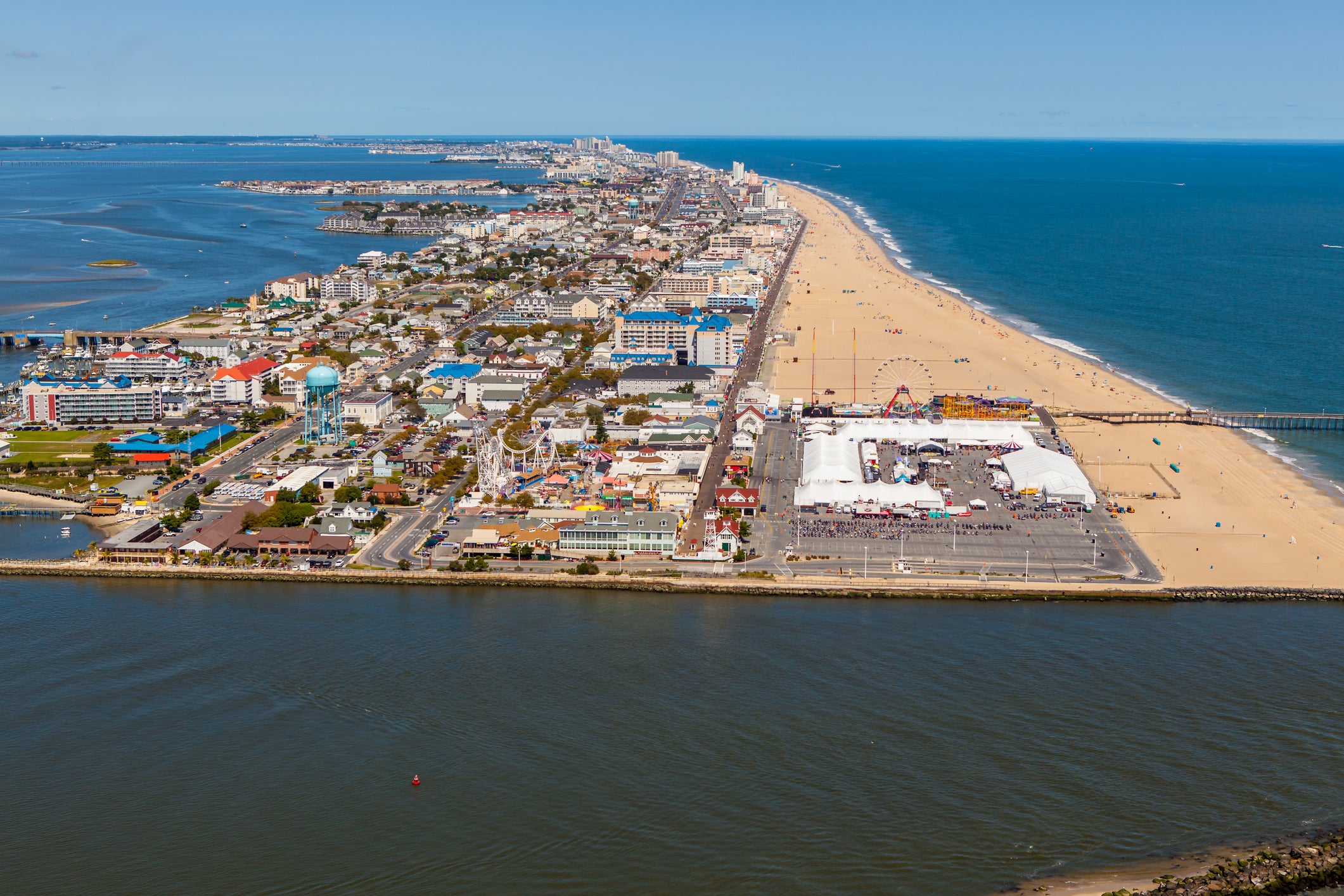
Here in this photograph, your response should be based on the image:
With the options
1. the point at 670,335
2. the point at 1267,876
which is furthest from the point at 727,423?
the point at 1267,876

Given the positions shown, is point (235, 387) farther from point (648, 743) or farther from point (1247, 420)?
point (1247, 420)

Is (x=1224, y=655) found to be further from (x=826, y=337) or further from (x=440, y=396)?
(x=826, y=337)

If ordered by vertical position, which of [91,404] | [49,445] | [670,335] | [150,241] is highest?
[150,241]

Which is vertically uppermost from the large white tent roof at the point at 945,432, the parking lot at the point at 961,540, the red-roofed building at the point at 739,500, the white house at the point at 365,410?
the white house at the point at 365,410

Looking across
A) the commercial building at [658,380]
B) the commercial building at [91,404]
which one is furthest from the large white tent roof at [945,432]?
the commercial building at [91,404]

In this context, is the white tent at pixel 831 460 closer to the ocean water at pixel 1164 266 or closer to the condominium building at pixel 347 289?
the ocean water at pixel 1164 266
